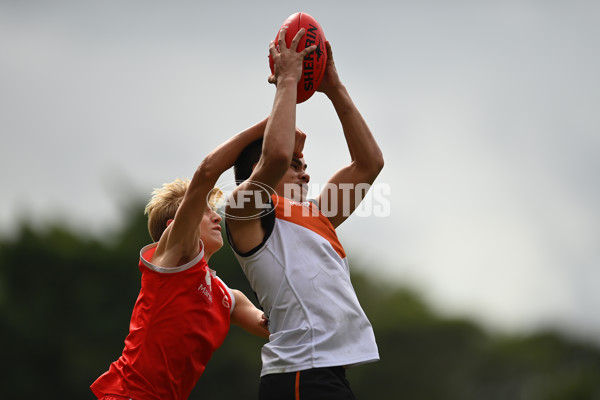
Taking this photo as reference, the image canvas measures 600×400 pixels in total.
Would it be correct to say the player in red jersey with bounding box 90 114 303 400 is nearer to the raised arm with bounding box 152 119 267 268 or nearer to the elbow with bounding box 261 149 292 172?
the raised arm with bounding box 152 119 267 268

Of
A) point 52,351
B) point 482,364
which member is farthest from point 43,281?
point 482,364

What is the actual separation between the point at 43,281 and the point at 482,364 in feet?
41.9

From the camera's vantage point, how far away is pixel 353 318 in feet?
14.5

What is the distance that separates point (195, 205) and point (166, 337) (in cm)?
94

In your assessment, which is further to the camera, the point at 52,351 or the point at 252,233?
the point at 52,351

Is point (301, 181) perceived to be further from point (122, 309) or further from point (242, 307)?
point (122, 309)

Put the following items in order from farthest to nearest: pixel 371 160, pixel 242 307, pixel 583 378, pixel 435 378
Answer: pixel 583 378
pixel 435 378
pixel 242 307
pixel 371 160

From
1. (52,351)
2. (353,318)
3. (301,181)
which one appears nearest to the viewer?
(353,318)

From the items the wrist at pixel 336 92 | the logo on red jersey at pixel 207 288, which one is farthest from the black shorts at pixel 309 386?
the wrist at pixel 336 92

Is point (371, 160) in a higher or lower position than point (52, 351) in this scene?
higher

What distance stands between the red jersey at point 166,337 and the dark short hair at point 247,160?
670mm

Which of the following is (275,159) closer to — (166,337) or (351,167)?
(351,167)

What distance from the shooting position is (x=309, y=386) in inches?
164

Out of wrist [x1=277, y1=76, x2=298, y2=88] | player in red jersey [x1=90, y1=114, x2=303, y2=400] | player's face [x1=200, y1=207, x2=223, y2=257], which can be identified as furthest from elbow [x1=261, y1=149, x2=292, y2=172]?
player's face [x1=200, y1=207, x2=223, y2=257]
